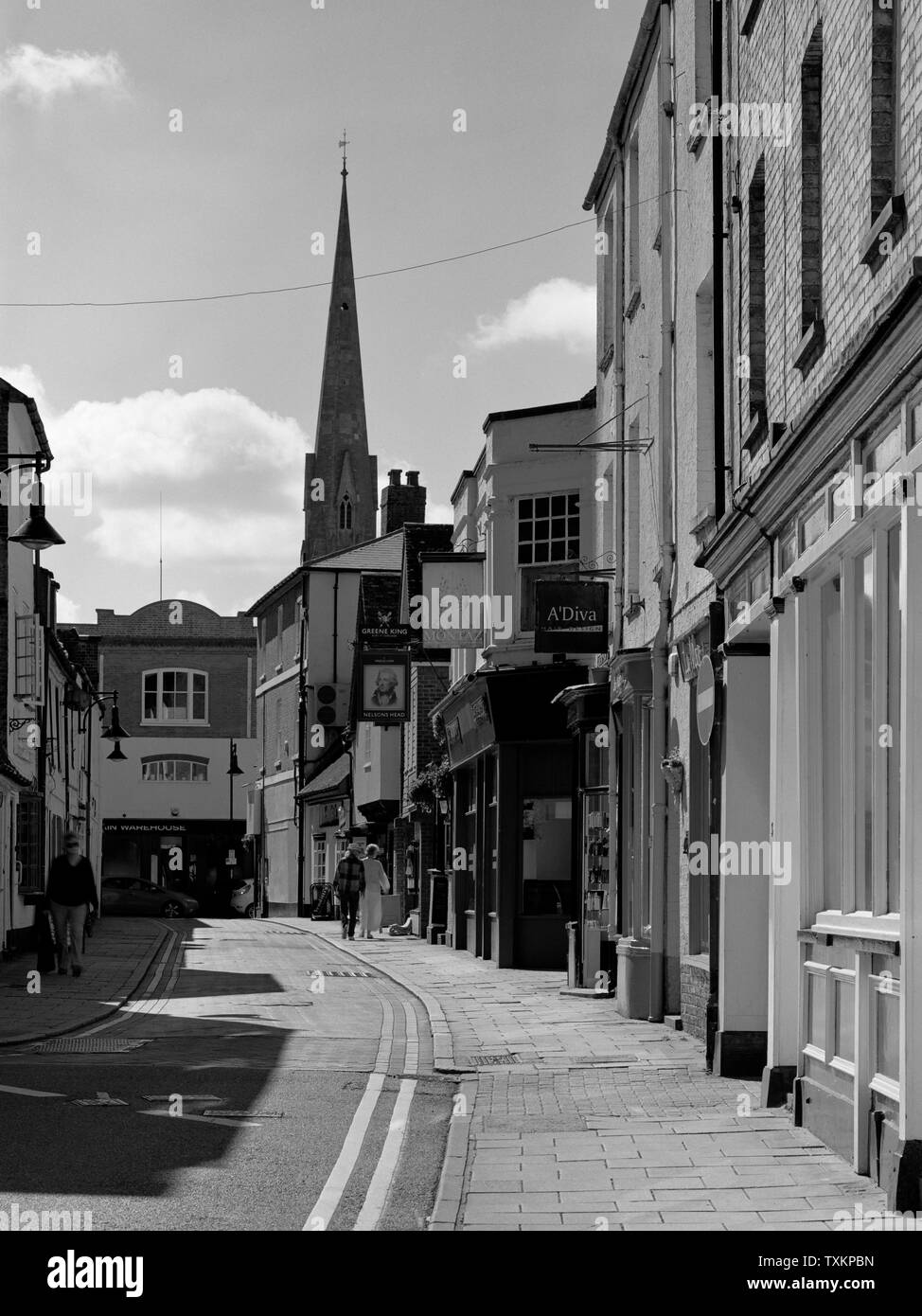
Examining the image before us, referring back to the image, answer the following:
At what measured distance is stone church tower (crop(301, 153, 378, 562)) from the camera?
9669 cm

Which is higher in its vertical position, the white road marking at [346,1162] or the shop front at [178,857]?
the white road marking at [346,1162]

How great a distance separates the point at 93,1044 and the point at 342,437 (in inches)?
3307

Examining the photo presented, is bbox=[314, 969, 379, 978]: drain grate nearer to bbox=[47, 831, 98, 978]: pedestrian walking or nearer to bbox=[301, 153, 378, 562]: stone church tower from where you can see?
bbox=[47, 831, 98, 978]: pedestrian walking

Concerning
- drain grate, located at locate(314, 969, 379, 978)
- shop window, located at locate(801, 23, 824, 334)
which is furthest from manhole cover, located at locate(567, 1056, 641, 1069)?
drain grate, located at locate(314, 969, 379, 978)

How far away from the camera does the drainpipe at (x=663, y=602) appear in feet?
55.2

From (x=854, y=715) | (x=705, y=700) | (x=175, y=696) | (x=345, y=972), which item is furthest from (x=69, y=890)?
(x=175, y=696)

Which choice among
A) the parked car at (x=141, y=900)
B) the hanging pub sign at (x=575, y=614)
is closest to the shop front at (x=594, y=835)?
the hanging pub sign at (x=575, y=614)

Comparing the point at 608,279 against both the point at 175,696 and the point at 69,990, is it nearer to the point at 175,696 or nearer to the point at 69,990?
the point at 69,990

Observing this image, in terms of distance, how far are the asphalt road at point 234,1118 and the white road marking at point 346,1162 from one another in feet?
0.04

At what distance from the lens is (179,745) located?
71000mm

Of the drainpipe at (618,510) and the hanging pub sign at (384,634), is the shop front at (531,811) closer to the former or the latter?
the drainpipe at (618,510)

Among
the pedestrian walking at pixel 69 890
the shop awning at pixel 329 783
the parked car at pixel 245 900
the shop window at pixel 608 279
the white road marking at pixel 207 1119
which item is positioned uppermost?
the shop window at pixel 608 279

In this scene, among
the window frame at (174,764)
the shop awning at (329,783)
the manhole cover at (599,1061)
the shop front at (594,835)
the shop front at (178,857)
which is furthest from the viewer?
the window frame at (174,764)

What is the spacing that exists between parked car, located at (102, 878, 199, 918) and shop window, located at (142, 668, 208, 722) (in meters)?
19.9
